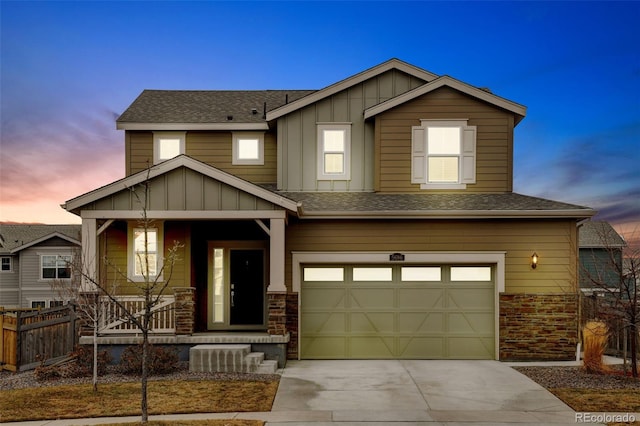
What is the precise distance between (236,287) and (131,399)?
5055 mm

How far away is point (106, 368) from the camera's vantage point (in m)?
10.1

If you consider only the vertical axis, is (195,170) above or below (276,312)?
above

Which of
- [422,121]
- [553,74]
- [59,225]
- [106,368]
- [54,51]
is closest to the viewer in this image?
[106,368]

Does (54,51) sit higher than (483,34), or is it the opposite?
(483,34)

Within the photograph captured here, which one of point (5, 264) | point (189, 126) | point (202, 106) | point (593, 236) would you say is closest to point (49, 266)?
point (5, 264)

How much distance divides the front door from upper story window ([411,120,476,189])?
4.90 m

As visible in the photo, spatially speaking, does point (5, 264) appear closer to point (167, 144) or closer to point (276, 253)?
point (167, 144)

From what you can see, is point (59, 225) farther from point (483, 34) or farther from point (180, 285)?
point (483, 34)

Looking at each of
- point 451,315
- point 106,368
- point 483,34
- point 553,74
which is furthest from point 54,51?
point 553,74

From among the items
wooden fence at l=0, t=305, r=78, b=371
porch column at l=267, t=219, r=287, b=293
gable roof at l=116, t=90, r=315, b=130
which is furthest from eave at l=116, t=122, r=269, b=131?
wooden fence at l=0, t=305, r=78, b=371

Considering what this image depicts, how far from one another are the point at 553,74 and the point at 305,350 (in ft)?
51.5

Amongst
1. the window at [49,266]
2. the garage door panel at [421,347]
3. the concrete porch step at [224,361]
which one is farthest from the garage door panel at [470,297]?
the window at [49,266]

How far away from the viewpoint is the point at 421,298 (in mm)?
11727

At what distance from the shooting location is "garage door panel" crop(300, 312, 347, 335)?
11.7 metres
